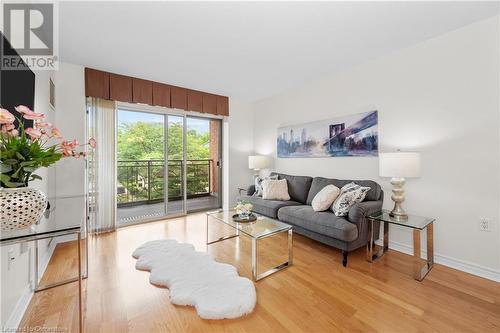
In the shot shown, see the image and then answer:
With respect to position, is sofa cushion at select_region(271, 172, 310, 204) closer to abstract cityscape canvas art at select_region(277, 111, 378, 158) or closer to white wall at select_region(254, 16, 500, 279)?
abstract cityscape canvas art at select_region(277, 111, 378, 158)

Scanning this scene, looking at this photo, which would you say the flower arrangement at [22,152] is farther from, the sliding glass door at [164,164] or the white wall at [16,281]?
the sliding glass door at [164,164]

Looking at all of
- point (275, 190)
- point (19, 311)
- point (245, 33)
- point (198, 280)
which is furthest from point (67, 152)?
point (275, 190)

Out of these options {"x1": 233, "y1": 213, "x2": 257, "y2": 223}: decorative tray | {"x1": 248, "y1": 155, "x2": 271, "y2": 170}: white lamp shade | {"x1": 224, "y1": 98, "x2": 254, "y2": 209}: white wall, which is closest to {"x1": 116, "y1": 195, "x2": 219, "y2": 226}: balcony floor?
{"x1": 224, "y1": 98, "x2": 254, "y2": 209}: white wall

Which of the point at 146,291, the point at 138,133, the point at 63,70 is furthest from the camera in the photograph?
the point at 138,133

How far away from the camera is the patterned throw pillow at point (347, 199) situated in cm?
247

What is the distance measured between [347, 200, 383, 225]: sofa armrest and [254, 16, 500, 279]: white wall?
1.61 ft

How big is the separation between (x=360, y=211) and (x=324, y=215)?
1.26 ft

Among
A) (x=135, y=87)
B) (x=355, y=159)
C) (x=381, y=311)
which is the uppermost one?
(x=135, y=87)

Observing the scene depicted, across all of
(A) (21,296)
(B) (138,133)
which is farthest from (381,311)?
(B) (138,133)

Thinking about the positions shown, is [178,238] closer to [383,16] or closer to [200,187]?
[200,187]

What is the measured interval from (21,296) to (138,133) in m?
2.98

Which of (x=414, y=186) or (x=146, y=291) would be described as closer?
(x=146, y=291)

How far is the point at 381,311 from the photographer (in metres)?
1.61

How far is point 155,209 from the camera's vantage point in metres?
4.47
